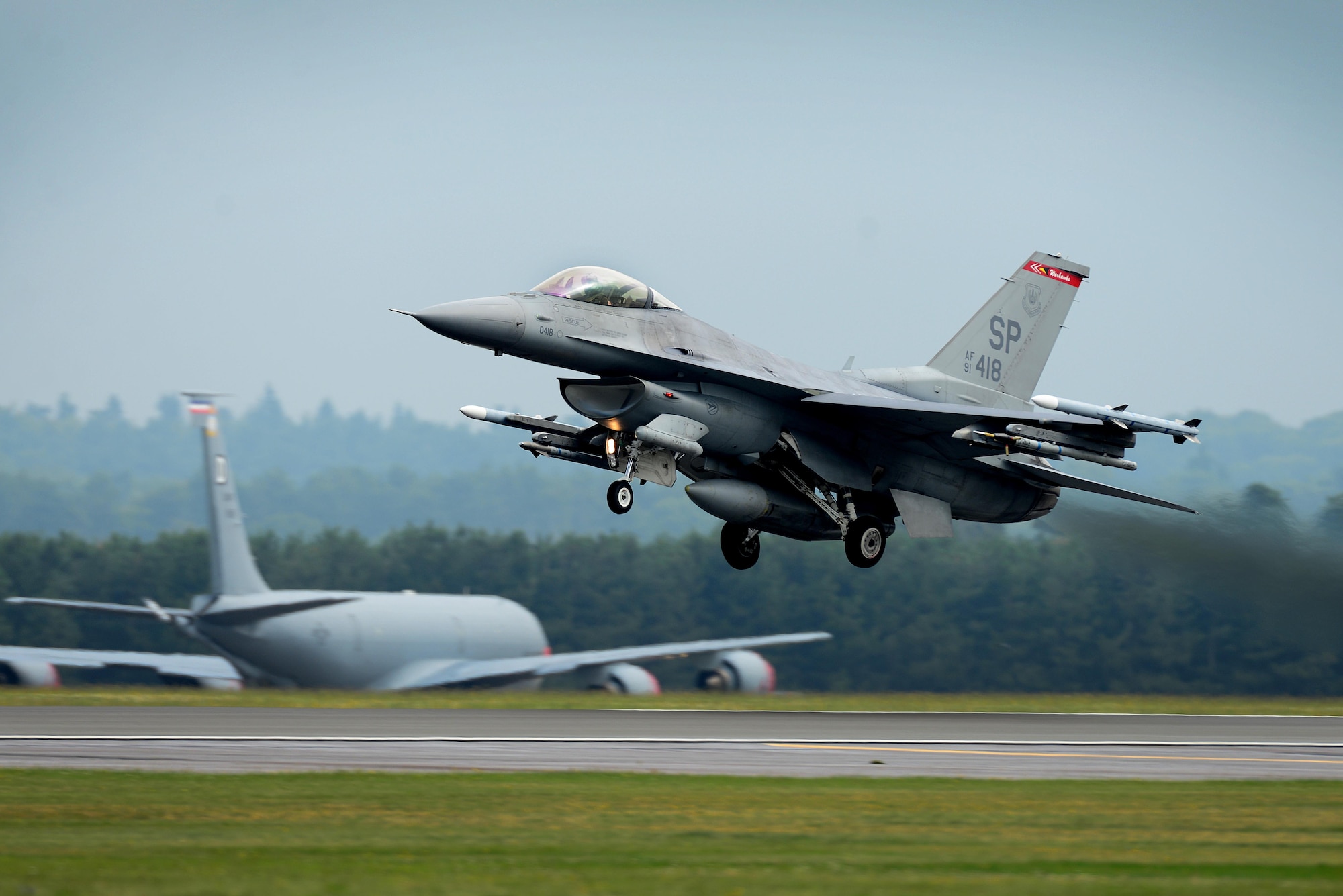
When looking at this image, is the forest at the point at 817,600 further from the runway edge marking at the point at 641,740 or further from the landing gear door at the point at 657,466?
the landing gear door at the point at 657,466

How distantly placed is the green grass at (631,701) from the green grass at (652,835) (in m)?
17.3

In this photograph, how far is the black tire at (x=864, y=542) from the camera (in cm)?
2827

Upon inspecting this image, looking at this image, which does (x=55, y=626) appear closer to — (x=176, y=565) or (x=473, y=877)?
(x=176, y=565)

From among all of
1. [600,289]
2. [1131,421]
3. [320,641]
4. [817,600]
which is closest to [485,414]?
[600,289]

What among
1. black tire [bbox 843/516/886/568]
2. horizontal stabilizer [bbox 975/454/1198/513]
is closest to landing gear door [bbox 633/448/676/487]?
black tire [bbox 843/516/886/568]

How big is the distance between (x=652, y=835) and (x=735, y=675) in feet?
125

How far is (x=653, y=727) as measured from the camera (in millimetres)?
26781

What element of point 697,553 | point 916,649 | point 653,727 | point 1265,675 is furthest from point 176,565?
point 653,727

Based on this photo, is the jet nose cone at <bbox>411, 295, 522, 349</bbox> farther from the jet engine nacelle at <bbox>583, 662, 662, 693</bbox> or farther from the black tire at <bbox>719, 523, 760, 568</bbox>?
the jet engine nacelle at <bbox>583, 662, 662, 693</bbox>

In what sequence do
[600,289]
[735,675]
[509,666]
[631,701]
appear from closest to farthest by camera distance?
[600,289] < [631,701] < [509,666] < [735,675]

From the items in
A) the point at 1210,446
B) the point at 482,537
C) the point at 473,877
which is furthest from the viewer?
the point at 1210,446

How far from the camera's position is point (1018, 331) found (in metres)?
31.4

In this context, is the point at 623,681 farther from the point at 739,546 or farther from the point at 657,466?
the point at 657,466

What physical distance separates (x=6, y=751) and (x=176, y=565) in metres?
78.4
